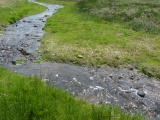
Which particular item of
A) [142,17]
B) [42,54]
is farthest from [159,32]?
[42,54]

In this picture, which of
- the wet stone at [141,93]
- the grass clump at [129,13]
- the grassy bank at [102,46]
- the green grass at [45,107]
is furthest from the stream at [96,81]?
the grass clump at [129,13]

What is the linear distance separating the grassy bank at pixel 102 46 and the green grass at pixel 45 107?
8338 millimetres

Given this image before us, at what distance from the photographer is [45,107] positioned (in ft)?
31.5

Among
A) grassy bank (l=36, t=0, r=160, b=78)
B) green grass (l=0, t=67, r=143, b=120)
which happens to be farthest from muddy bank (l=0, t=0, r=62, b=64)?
green grass (l=0, t=67, r=143, b=120)

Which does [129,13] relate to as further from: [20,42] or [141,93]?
[141,93]

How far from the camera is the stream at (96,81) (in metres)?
13.3

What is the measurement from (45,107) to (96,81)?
22.5 feet

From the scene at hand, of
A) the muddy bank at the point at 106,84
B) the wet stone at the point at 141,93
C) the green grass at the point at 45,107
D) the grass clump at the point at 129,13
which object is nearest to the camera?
the green grass at the point at 45,107

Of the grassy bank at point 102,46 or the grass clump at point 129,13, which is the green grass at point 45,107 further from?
the grass clump at point 129,13

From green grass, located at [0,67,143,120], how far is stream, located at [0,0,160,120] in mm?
1115

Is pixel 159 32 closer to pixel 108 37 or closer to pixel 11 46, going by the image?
pixel 108 37

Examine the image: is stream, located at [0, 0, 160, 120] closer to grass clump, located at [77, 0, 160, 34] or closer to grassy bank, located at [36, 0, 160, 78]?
grassy bank, located at [36, 0, 160, 78]

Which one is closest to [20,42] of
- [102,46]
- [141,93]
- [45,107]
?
[102,46]

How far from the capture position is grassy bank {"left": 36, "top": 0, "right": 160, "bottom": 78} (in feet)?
64.2
